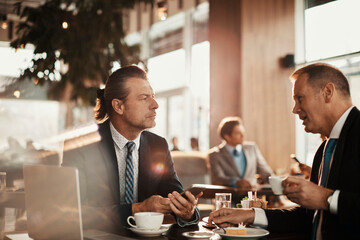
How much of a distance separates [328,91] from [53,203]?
1213 millimetres

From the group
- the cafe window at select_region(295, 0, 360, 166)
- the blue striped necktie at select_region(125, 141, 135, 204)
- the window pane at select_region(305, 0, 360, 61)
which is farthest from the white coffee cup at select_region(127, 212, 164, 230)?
the window pane at select_region(305, 0, 360, 61)

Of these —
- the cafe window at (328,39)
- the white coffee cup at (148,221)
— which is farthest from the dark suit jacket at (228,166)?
the white coffee cup at (148,221)

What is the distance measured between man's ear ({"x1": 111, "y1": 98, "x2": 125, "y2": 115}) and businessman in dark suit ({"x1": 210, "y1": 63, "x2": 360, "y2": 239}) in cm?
82

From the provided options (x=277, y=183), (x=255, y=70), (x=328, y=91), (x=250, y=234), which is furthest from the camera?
(x=255, y=70)

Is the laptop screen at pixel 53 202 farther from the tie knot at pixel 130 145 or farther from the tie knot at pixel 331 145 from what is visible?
the tie knot at pixel 331 145

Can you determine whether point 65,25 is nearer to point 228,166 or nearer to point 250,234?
point 228,166

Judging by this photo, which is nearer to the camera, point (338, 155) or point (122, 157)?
point (338, 155)

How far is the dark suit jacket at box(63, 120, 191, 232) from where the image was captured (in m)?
2.06

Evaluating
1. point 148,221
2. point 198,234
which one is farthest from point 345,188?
point 148,221

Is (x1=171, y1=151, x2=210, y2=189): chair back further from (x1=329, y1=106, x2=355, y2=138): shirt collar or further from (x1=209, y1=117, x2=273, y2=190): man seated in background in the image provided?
(x1=329, y1=106, x2=355, y2=138): shirt collar

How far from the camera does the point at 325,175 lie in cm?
193

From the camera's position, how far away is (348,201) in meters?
1.70

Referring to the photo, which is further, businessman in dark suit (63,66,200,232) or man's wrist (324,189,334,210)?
businessman in dark suit (63,66,200,232)

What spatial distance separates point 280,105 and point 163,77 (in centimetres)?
451
